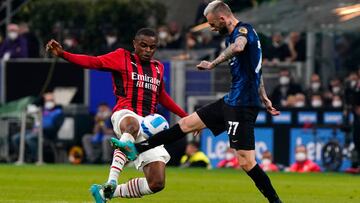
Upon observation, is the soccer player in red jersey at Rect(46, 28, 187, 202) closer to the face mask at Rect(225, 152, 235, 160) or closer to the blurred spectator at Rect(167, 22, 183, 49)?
the face mask at Rect(225, 152, 235, 160)

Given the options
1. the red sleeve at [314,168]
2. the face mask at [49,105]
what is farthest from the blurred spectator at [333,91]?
the face mask at [49,105]

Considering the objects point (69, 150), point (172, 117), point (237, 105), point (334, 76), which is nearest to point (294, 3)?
point (334, 76)

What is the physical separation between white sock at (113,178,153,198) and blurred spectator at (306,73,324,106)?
590 inches

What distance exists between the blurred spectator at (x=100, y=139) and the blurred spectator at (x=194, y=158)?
8.38ft

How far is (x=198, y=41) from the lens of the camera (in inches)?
1359

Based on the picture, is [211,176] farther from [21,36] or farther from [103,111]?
[21,36]

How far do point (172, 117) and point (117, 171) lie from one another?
53.8 ft

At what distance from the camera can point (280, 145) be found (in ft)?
94.9

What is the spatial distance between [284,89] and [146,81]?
49.4 ft

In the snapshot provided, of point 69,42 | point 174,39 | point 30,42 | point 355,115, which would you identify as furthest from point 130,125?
point 69,42

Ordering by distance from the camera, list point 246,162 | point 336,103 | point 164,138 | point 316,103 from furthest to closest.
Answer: point 316,103 → point 336,103 → point 164,138 → point 246,162

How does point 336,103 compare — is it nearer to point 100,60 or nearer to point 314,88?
point 314,88

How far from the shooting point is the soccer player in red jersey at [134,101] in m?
15.2

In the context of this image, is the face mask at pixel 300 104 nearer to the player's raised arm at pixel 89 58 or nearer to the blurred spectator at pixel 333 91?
the blurred spectator at pixel 333 91
